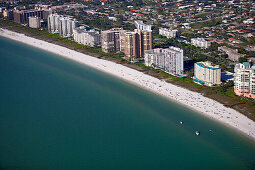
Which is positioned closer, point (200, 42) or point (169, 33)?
point (200, 42)

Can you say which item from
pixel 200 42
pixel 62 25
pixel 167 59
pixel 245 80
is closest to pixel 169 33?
pixel 200 42

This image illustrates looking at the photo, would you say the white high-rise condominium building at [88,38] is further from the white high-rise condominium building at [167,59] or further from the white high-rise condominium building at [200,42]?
the white high-rise condominium building at [200,42]

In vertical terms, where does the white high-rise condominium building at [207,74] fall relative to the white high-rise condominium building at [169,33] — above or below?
below

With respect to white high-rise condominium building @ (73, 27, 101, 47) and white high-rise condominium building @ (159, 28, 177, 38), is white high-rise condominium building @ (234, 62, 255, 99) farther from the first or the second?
white high-rise condominium building @ (73, 27, 101, 47)

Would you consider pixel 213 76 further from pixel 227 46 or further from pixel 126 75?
pixel 227 46

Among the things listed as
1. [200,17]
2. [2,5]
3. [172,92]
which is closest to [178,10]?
[200,17]

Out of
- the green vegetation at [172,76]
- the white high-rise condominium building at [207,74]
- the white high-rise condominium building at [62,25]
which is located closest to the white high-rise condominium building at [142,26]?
the green vegetation at [172,76]

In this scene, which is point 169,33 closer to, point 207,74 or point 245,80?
point 207,74
